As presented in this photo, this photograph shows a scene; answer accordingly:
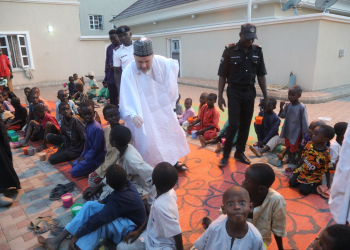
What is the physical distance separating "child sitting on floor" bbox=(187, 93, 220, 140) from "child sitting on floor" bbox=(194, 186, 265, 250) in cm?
345

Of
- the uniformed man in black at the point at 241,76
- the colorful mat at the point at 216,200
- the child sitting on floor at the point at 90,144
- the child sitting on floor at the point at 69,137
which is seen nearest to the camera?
the colorful mat at the point at 216,200

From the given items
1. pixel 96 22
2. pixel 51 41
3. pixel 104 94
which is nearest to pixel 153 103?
pixel 104 94

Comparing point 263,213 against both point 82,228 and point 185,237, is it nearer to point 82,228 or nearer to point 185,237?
point 185,237

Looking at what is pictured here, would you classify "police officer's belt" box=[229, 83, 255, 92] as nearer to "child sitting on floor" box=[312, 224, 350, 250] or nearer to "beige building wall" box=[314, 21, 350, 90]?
"child sitting on floor" box=[312, 224, 350, 250]

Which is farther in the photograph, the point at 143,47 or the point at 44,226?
the point at 143,47

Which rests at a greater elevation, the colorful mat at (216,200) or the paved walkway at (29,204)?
the colorful mat at (216,200)

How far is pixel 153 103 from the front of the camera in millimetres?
3502

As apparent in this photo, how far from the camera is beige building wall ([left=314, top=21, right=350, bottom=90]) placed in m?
8.95

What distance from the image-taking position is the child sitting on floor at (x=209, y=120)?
5.13 meters

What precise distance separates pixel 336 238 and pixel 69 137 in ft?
13.6

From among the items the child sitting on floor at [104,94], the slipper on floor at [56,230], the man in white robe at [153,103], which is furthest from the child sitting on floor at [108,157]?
the child sitting on floor at [104,94]

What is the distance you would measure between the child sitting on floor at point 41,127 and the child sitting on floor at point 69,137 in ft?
2.33

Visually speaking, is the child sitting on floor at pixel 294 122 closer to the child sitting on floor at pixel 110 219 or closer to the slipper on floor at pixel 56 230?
the child sitting on floor at pixel 110 219

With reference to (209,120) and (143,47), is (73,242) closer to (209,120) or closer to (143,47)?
(143,47)
